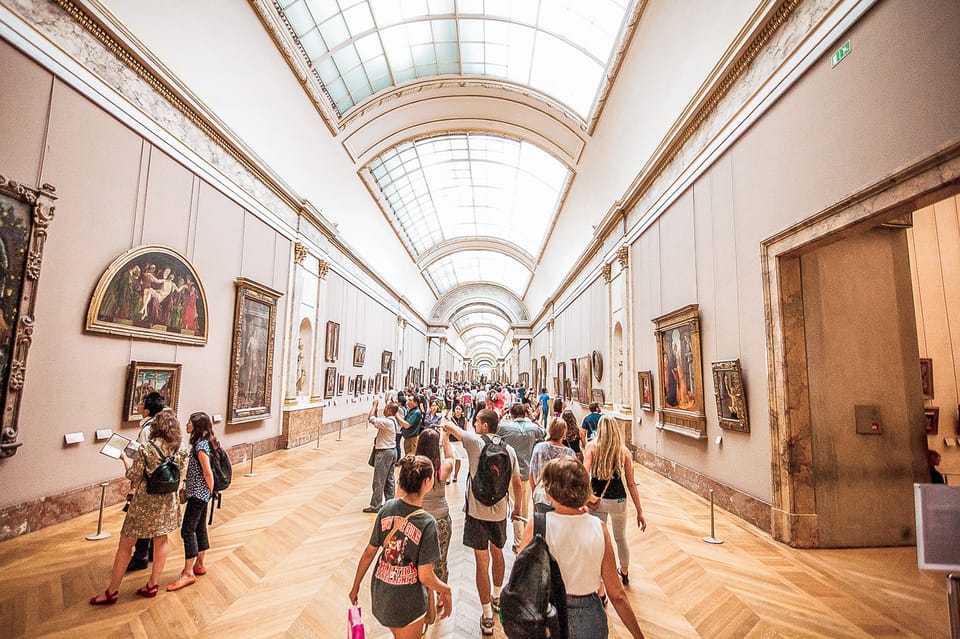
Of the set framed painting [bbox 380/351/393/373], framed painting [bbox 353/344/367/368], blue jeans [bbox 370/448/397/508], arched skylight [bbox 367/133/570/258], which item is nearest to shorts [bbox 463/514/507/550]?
blue jeans [bbox 370/448/397/508]

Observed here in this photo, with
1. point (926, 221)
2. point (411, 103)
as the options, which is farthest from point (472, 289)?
point (926, 221)

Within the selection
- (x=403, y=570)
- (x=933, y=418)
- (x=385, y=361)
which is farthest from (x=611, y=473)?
(x=385, y=361)

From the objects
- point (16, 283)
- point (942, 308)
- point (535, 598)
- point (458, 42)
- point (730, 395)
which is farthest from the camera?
point (458, 42)

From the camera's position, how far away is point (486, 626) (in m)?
3.54

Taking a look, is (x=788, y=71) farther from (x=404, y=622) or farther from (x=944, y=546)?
(x=404, y=622)

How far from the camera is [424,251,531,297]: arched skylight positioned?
116ft

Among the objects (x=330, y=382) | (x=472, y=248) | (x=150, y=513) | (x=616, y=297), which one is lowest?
(x=150, y=513)

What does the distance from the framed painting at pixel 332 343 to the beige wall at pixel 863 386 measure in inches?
517

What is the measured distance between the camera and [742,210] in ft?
21.0

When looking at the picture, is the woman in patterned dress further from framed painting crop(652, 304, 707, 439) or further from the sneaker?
framed painting crop(652, 304, 707, 439)

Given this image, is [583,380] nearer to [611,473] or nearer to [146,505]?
[611,473]

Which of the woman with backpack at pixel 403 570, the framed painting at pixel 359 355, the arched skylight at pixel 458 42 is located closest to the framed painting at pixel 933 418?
the woman with backpack at pixel 403 570

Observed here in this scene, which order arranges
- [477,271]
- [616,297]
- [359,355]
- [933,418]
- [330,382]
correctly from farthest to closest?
[477,271] → [359,355] → [330,382] → [616,297] → [933,418]

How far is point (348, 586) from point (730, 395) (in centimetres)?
538
